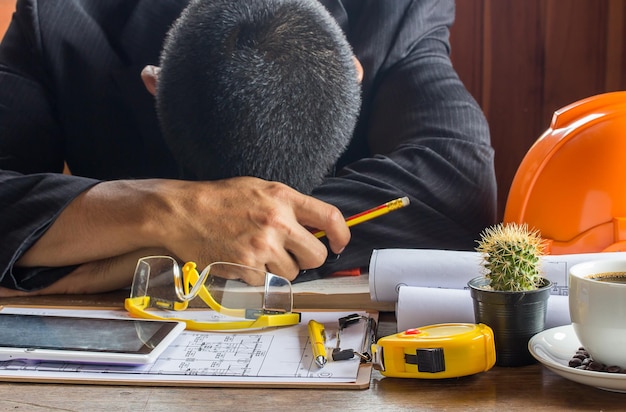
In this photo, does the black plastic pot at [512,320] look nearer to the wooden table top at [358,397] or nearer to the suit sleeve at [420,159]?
the wooden table top at [358,397]

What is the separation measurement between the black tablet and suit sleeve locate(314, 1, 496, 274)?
0.34m

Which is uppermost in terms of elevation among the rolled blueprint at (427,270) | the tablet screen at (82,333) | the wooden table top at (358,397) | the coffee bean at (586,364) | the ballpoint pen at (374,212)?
the ballpoint pen at (374,212)

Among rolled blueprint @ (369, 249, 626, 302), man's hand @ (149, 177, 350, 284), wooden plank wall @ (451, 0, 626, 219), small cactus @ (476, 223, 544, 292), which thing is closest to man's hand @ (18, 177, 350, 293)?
man's hand @ (149, 177, 350, 284)

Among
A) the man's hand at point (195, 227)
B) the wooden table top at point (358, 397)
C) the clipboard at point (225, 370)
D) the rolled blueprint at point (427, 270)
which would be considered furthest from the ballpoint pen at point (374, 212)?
the wooden table top at point (358, 397)

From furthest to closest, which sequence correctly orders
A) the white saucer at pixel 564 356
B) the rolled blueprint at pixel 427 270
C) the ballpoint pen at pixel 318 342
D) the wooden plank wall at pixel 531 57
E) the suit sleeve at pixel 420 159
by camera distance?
1. the wooden plank wall at pixel 531 57
2. the suit sleeve at pixel 420 159
3. the rolled blueprint at pixel 427 270
4. the ballpoint pen at pixel 318 342
5. the white saucer at pixel 564 356

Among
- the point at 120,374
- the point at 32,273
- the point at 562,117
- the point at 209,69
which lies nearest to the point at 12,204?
the point at 32,273

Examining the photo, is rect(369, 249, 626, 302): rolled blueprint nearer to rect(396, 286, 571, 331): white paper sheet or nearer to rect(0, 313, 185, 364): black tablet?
rect(396, 286, 571, 331): white paper sheet

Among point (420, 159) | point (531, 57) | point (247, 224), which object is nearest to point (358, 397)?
point (247, 224)

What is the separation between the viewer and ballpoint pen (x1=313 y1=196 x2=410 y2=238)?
1065 mm

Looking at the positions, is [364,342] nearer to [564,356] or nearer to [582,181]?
[564,356]

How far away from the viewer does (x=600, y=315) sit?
0.67m

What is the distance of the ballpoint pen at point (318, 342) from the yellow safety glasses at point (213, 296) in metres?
0.05

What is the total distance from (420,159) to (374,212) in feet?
0.67

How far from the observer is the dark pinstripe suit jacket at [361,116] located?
3.88 ft
